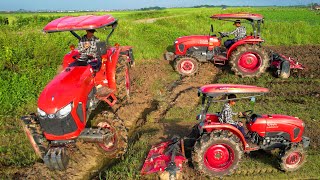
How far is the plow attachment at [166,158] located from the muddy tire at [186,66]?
4924 mm

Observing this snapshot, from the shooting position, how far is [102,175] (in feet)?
16.9

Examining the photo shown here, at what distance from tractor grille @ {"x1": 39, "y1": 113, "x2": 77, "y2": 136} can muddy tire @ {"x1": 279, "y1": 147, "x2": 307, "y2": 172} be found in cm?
353

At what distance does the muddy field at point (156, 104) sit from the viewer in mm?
5363

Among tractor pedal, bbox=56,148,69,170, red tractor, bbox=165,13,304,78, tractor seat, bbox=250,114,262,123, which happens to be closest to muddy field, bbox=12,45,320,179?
tractor pedal, bbox=56,148,69,170

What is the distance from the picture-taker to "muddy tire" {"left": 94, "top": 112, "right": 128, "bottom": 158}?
5457 millimetres

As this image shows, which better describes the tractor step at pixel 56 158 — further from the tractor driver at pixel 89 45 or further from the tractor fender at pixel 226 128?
the tractor driver at pixel 89 45

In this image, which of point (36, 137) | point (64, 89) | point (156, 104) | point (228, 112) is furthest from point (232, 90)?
point (156, 104)

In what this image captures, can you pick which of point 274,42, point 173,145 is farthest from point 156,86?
point 274,42

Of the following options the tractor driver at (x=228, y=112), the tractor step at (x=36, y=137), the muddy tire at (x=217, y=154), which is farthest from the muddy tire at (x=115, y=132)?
the tractor driver at (x=228, y=112)

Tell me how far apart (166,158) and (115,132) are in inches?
45.8

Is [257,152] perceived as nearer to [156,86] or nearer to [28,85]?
Result: [156,86]

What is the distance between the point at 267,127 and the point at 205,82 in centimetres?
457

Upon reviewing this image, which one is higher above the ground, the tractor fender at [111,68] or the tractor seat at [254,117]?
the tractor fender at [111,68]

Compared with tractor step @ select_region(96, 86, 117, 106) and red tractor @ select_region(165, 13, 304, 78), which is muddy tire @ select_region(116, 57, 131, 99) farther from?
red tractor @ select_region(165, 13, 304, 78)
